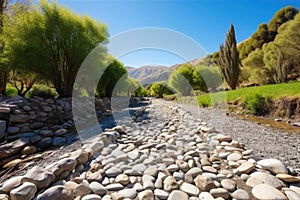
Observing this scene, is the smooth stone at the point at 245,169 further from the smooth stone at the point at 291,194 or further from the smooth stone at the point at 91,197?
the smooth stone at the point at 91,197

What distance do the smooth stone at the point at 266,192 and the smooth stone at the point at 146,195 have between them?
0.95 m

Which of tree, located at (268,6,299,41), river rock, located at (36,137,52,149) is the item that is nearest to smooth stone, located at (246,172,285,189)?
river rock, located at (36,137,52,149)

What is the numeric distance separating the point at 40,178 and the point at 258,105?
7.61 meters

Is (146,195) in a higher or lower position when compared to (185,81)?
lower

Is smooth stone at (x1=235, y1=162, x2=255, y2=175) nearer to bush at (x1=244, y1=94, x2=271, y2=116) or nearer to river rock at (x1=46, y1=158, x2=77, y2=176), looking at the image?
river rock at (x1=46, y1=158, x2=77, y2=176)

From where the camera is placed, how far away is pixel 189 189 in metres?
1.75

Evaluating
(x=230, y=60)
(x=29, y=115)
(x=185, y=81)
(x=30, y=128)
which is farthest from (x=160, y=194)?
(x=185, y=81)

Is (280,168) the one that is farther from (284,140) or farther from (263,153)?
(284,140)

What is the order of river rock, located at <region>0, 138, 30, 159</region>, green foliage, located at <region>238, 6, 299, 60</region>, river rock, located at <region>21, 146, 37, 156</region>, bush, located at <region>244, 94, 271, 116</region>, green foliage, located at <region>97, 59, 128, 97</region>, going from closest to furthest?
river rock, located at <region>0, 138, 30, 159</region>, river rock, located at <region>21, 146, 37, 156</region>, bush, located at <region>244, 94, 271, 116</region>, green foliage, located at <region>97, 59, 128, 97</region>, green foliage, located at <region>238, 6, 299, 60</region>

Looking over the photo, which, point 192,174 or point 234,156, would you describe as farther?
point 234,156

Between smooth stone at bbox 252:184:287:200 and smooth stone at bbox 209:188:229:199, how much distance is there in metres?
0.25

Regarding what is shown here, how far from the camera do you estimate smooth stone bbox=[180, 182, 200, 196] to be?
66.6 inches

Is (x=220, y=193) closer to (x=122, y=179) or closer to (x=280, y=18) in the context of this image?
(x=122, y=179)

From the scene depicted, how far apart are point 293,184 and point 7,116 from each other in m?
6.00
